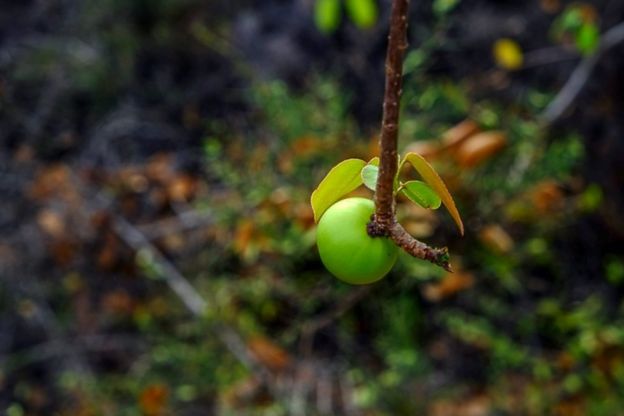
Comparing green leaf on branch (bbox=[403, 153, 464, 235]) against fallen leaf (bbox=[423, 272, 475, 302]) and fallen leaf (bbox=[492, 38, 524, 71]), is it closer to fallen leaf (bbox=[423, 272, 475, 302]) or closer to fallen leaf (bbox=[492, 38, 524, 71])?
fallen leaf (bbox=[423, 272, 475, 302])

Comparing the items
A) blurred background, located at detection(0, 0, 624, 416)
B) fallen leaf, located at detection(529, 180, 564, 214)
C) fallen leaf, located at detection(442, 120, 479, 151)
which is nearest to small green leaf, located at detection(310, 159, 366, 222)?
blurred background, located at detection(0, 0, 624, 416)

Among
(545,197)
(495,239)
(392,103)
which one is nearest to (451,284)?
(495,239)

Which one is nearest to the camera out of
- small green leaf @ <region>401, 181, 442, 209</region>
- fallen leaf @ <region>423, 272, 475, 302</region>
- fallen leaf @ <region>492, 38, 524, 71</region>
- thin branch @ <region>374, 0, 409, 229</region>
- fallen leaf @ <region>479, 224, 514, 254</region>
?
thin branch @ <region>374, 0, 409, 229</region>

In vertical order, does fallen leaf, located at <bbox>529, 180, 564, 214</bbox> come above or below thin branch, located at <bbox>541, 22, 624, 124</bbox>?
below

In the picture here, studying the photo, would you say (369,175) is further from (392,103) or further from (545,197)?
(545,197)

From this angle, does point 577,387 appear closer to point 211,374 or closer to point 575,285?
point 575,285

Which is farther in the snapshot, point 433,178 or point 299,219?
point 299,219

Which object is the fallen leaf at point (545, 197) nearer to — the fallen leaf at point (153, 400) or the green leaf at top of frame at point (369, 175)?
the fallen leaf at point (153, 400)
